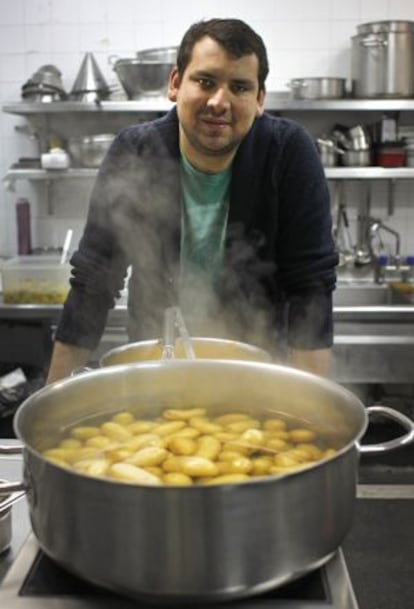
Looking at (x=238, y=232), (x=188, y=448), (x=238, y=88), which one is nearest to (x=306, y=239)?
(x=238, y=232)

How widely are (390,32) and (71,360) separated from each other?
83.7 inches

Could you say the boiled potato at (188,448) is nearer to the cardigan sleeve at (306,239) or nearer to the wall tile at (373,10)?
the cardigan sleeve at (306,239)

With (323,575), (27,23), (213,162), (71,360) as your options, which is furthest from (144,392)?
(27,23)

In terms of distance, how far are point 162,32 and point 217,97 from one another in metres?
2.12

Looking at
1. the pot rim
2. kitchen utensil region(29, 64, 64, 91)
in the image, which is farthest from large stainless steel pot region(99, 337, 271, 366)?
kitchen utensil region(29, 64, 64, 91)

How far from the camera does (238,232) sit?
169 centimetres

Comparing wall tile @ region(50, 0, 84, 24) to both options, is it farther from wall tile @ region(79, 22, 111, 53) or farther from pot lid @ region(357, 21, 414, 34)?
pot lid @ region(357, 21, 414, 34)

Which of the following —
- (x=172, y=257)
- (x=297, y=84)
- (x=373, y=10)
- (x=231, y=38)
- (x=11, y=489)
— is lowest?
(x=11, y=489)

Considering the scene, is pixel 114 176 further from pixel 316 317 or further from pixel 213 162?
pixel 316 317

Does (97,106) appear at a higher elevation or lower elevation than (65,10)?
lower

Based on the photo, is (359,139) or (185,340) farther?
(359,139)

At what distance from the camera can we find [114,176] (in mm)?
1725

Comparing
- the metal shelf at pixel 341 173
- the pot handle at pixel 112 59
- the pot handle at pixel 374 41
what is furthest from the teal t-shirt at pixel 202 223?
the pot handle at pixel 112 59

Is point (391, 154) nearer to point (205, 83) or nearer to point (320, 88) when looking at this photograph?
point (320, 88)
